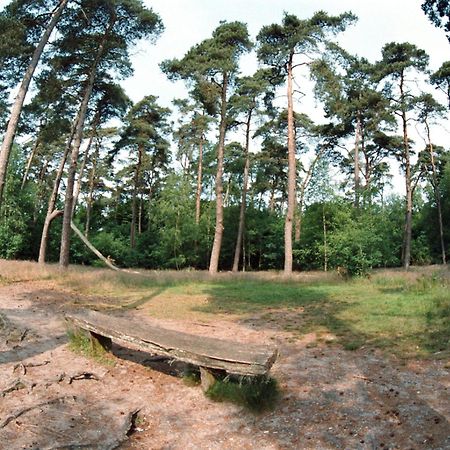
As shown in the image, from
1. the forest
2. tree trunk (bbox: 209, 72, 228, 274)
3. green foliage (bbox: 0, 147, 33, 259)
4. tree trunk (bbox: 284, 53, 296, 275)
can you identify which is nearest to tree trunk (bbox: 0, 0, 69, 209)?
the forest

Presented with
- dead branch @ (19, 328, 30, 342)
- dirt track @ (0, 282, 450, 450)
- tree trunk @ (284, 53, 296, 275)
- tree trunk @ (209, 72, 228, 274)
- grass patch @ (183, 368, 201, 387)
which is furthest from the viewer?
tree trunk @ (209, 72, 228, 274)

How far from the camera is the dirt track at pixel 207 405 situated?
4.22m

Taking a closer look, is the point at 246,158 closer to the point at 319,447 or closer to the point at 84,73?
the point at 84,73

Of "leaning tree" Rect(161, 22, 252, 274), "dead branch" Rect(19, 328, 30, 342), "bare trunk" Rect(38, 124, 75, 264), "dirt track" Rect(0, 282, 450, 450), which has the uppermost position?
"leaning tree" Rect(161, 22, 252, 274)

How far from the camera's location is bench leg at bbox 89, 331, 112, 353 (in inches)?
261

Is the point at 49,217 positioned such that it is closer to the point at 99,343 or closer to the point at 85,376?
the point at 99,343

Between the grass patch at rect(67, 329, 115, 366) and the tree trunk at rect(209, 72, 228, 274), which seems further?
the tree trunk at rect(209, 72, 228, 274)

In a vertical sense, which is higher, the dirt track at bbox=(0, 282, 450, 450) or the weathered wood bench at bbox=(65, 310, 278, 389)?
the weathered wood bench at bbox=(65, 310, 278, 389)

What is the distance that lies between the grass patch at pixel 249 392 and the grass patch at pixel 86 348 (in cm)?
196

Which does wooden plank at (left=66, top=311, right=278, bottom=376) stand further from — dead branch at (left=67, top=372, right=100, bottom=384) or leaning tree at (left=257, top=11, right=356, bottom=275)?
leaning tree at (left=257, top=11, right=356, bottom=275)

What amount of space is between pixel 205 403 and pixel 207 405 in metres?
0.06

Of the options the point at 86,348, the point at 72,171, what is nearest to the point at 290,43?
the point at 72,171

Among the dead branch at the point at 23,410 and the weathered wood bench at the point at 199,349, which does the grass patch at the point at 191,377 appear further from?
the dead branch at the point at 23,410

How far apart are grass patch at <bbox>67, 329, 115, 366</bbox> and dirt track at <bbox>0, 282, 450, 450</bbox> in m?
0.15
